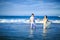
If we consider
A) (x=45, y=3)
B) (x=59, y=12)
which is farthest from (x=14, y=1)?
(x=59, y=12)

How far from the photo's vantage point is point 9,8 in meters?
7.94

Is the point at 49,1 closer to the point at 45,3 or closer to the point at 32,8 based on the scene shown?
the point at 45,3

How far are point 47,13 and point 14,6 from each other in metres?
1.67

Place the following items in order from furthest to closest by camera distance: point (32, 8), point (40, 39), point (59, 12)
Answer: point (32, 8)
point (59, 12)
point (40, 39)

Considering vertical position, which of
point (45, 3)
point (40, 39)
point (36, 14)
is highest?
point (45, 3)

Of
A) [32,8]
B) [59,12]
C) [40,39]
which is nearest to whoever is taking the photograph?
[40,39]

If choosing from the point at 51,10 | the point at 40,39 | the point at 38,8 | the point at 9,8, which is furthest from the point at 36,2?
the point at 40,39

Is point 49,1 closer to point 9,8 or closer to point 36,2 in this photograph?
point 36,2

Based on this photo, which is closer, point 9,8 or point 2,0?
point 2,0

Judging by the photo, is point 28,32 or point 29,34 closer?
point 29,34

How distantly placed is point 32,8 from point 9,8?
1183 millimetres

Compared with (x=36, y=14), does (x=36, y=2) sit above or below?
above

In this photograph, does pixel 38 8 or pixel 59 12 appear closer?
pixel 59 12

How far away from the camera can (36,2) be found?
7.59 meters
